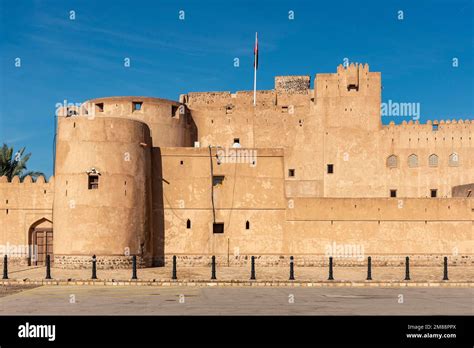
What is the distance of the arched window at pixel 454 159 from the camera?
128ft

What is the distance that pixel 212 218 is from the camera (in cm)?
2836

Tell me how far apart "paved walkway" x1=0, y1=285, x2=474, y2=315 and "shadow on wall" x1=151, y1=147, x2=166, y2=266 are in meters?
8.77

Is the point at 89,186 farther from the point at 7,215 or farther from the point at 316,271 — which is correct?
the point at 316,271

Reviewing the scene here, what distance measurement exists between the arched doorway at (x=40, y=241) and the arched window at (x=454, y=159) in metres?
23.3

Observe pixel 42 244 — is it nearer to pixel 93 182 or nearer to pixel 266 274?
pixel 93 182

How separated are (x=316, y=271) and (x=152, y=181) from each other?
806 cm

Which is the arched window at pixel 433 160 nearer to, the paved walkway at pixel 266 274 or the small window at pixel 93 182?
the paved walkway at pixel 266 274

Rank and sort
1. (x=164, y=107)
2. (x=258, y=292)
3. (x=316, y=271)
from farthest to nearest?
(x=164, y=107)
(x=316, y=271)
(x=258, y=292)

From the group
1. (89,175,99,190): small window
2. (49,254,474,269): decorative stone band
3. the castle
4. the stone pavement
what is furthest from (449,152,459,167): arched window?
(89,175,99,190): small window

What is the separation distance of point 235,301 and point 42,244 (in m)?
15.1

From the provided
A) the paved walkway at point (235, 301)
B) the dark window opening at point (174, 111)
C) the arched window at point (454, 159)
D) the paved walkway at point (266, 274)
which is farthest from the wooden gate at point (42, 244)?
the arched window at point (454, 159)

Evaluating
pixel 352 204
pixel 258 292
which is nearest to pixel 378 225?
pixel 352 204

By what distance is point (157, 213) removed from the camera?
2830 cm

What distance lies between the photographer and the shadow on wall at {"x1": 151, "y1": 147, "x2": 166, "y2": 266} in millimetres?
28141
